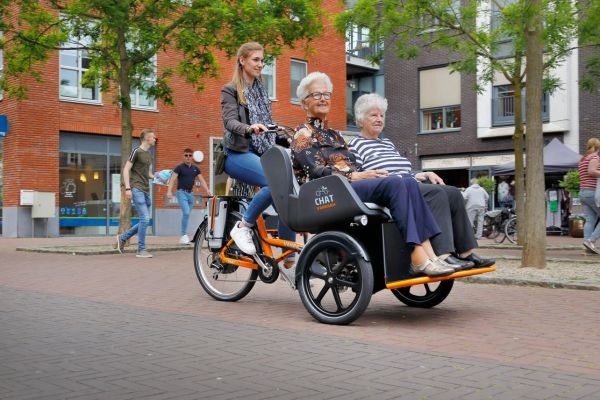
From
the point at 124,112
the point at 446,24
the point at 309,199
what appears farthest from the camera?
the point at 124,112

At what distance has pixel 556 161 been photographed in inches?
930

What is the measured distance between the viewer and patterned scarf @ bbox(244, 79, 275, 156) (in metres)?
6.73

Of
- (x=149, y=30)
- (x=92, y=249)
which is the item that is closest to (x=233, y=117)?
(x=92, y=249)

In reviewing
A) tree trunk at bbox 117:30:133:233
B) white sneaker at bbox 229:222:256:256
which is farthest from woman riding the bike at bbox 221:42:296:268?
tree trunk at bbox 117:30:133:233

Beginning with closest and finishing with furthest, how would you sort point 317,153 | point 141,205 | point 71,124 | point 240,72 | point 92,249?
1. point 317,153
2. point 240,72
3. point 141,205
4. point 92,249
5. point 71,124

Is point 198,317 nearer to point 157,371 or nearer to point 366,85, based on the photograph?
point 157,371

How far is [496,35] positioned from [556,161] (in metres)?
9.33

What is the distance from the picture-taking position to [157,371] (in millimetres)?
4141

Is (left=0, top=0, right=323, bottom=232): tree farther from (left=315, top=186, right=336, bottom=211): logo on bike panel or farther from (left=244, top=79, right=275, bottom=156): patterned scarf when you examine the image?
(left=315, top=186, right=336, bottom=211): logo on bike panel

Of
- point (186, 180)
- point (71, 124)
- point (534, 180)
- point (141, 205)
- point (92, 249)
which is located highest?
point (71, 124)

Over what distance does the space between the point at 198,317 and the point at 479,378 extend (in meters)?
2.72

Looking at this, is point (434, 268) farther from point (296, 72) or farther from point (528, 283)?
point (296, 72)

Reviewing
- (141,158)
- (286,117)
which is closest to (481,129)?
(286,117)

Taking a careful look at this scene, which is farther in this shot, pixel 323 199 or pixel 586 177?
pixel 586 177
